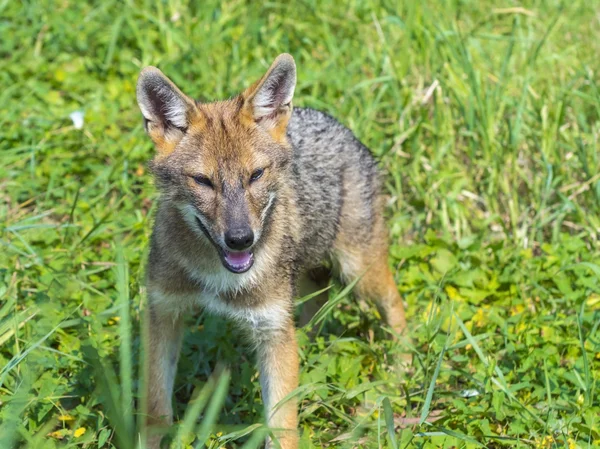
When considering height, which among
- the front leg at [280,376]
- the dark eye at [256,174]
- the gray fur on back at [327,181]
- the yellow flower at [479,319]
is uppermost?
the dark eye at [256,174]

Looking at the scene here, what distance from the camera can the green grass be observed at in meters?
4.82

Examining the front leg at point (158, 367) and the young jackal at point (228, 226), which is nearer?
the young jackal at point (228, 226)

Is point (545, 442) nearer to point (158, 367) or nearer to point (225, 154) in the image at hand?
point (158, 367)

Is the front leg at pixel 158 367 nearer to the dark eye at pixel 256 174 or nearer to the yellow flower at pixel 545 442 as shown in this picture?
the dark eye at pixel 256 174

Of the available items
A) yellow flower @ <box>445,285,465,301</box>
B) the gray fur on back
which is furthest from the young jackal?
yellow flower @ <box>445,285,465,301</box>

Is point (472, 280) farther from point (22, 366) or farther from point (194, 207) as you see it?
point (22, 366)

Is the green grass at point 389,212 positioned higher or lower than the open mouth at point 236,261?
lower

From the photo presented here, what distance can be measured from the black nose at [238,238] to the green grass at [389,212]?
0.58 metres

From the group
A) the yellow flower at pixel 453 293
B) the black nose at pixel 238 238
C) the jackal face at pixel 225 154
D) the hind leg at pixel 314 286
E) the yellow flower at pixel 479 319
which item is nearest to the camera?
the black nose at pixel 238 238

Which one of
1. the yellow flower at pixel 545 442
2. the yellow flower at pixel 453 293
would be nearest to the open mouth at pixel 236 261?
the yellow flower at pixel 545 442

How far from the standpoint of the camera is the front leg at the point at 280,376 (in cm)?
461

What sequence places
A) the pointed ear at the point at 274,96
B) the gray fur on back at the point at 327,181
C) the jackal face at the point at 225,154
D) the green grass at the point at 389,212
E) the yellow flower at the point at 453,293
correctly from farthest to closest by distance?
the yellow flower at the point at 453,293, the gray fur on back at the point at 327,181, the green grass at the point at 389,212, the pointed ear at the point at 274,96, the jackal face at the point at 225,154

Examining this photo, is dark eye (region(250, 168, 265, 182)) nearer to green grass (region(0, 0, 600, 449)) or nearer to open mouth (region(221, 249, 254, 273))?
open mouth (region(221, 249, 254, 273))

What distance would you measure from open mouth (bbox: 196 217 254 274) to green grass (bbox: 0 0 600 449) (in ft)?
1.77
